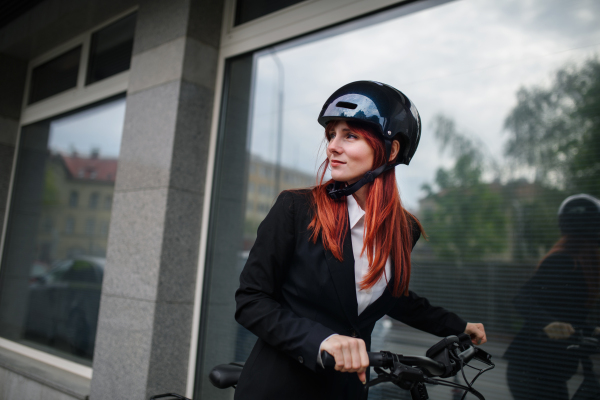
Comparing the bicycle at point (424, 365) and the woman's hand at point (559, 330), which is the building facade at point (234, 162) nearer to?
the woman's hand at point (559, 330)

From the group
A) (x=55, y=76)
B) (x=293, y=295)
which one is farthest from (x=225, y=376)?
(x=55, y=76)

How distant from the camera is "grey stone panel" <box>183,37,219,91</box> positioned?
360 cm

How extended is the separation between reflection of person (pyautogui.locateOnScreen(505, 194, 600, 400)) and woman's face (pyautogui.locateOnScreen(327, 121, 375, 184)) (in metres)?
1.25

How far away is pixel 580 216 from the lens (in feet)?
7.54

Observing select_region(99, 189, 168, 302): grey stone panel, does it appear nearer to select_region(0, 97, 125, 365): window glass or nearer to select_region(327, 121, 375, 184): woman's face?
select_region(0, 97, 125, 365): window glass

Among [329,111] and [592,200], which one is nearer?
[329,111]

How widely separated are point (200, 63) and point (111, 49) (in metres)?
1.77

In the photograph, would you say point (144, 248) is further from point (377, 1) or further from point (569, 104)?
point (569, 104)

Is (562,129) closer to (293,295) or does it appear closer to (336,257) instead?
(336,257)

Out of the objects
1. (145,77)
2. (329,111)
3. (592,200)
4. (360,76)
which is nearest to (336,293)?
(329,111)

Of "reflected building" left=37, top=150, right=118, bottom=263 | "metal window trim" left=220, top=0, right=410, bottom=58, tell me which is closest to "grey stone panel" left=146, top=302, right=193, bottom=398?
"reflected building" left=37, top=150, right=118, bottom=263

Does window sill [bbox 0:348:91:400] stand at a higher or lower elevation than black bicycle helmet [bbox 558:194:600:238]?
lower

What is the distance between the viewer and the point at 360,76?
3197mm

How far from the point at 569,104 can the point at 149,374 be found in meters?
3.02
